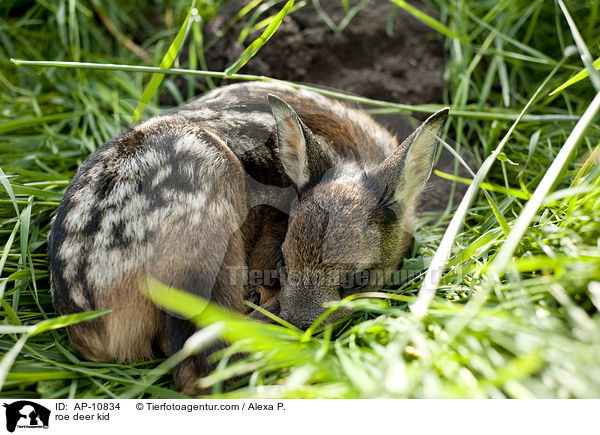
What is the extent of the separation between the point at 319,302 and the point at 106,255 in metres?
1.10

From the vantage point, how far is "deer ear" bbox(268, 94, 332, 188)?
2504 mm

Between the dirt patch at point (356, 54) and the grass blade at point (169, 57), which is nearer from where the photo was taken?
the grass blade at point (169, 57)

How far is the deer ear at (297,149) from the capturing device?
2.50m

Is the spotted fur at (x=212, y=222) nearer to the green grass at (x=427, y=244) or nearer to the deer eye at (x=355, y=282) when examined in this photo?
the deer eye at (x=355, y=282)

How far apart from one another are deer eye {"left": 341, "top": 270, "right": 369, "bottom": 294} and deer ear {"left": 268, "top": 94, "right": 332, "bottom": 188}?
0.64 m

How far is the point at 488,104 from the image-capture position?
159 inches

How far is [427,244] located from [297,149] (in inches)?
44.7

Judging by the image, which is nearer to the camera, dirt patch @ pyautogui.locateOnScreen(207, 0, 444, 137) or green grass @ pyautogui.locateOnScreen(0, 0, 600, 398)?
green grass @ pyautogui.locateOnScreen(0, 0, 600, 398)

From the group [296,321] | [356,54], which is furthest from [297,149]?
[356,54]
